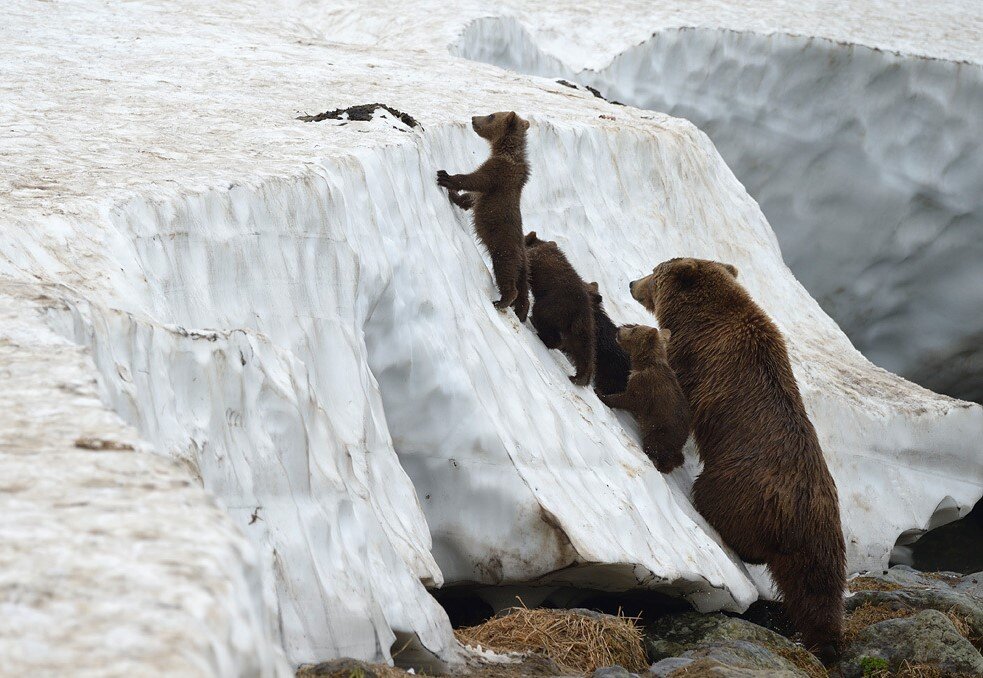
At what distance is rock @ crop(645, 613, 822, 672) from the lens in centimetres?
519

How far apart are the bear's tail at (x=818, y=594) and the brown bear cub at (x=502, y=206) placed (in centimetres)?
211

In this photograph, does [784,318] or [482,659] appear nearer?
[482,659]

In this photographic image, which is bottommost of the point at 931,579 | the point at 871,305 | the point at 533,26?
the point at 931,579

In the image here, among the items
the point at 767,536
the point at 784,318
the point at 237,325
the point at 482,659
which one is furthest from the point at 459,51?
the point at 482,659

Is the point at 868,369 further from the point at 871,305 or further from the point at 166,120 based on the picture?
the point at 166,120

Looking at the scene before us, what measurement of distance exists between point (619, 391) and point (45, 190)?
3737mm

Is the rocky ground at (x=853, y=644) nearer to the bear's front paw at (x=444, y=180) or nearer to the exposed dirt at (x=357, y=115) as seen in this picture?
the bear's front paw at (x=444, y=180)

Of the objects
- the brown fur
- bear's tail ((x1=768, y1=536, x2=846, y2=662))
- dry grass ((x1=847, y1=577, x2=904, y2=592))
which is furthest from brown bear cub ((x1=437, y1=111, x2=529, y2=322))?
dry grass ((x1=847, y1=577, x2=904, y2=592))

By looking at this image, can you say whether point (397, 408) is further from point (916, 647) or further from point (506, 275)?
point (916, 647)

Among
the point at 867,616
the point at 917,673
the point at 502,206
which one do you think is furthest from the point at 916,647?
the point at 502,206

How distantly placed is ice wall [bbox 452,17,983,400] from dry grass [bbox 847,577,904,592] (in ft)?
22.1

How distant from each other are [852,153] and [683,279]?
24.3ft

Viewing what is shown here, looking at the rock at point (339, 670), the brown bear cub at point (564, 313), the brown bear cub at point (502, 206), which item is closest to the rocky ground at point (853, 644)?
the rock at point (339, 670)

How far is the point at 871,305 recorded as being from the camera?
14000mm
